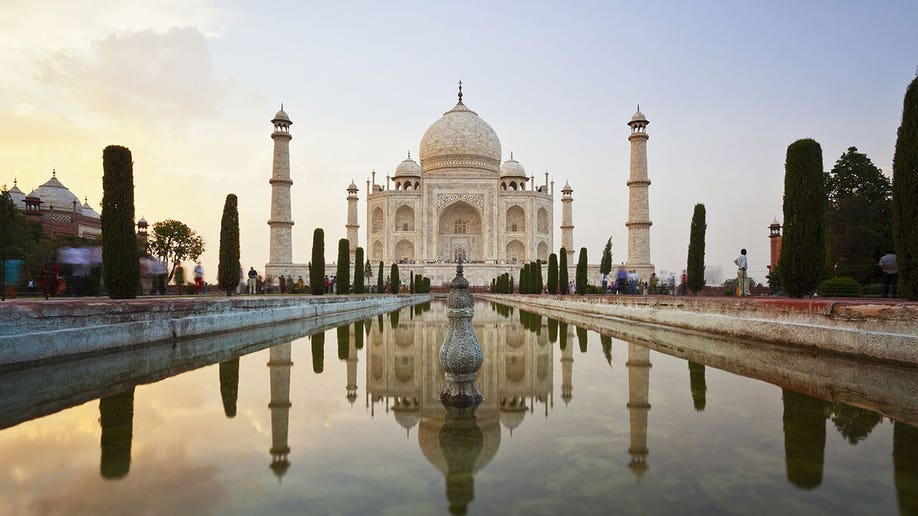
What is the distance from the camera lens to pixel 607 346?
4789 mm

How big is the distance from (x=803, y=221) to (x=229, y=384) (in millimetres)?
6634

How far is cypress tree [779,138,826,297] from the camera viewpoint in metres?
6.72

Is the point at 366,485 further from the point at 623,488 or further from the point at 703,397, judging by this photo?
the point at 703,397

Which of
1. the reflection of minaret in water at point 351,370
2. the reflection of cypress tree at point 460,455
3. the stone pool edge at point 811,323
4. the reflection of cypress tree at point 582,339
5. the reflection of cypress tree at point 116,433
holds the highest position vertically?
the stone pool edge at point 811,323

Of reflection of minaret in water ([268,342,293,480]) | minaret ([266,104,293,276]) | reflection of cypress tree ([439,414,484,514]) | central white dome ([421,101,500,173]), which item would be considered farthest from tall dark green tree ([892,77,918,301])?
central white dome ([421,101,500,173])

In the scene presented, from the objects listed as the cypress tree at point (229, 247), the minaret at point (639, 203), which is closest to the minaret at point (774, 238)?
the minaret at point (639, 203)

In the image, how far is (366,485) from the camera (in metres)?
1.39

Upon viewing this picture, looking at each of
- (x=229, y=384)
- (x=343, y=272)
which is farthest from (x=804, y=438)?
(x=343, y=272)

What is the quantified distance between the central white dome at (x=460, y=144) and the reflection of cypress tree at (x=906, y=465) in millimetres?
34780

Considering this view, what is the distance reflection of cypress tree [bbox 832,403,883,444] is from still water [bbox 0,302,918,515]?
11mm

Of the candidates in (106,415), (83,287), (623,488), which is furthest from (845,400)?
(83,287)

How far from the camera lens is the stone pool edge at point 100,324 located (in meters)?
3.30

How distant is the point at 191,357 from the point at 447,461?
3064 mm

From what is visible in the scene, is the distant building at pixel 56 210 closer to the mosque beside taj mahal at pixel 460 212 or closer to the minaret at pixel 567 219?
the mosque beside taj mahal at pixel 460 212
